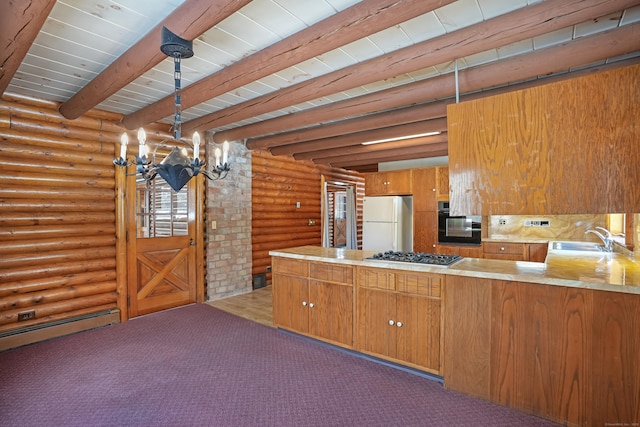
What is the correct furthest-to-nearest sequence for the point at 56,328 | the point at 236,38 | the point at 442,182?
the point at 442,182, the point at 56,328, the point at 236,38

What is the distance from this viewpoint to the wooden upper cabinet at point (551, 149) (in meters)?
1.80

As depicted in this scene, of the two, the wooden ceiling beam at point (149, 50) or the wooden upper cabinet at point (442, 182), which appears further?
the wooden upper cabinet at point (442, 182)

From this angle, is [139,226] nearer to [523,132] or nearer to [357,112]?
[357,112]

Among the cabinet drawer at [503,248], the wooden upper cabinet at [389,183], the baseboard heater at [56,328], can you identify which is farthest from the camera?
the wooden upper cabinet at [389,183]

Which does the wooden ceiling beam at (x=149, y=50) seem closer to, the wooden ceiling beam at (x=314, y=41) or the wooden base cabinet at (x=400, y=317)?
the wooden ceiling beam at (x=314, y=41)

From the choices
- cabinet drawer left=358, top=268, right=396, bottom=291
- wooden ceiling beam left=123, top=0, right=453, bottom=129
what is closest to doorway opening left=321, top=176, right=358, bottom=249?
cabinet drawer left=358, top=268, right=396, bottom=291

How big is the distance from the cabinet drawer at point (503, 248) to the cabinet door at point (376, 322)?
315cm

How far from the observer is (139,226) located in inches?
167

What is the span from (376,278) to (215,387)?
161cm

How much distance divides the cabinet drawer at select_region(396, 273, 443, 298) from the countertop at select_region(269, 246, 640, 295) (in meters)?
0.06

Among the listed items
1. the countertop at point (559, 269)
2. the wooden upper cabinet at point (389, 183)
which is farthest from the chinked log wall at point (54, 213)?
the wooden upper cabinet at point (389, 183)

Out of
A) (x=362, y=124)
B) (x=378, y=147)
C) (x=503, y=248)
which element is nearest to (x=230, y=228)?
(x=362, y=124)

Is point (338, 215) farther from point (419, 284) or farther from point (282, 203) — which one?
point (419, 284)

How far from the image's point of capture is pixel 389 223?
20.2 feet
